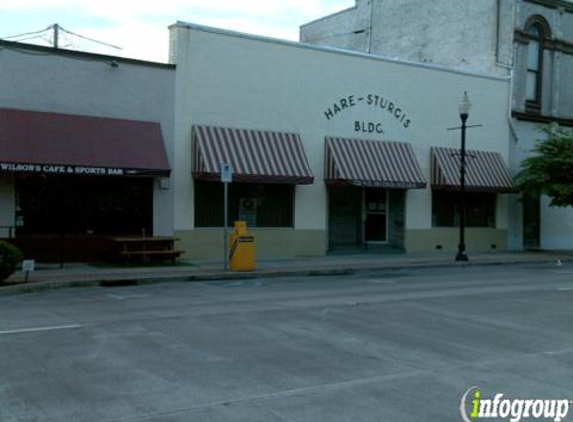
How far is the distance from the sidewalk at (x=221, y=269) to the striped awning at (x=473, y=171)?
2651mm

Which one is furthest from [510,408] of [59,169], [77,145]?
[77,145]

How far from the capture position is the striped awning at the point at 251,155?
2100cm

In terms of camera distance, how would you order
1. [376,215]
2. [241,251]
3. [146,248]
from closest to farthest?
1. [241,251]
2. [146,248]
3. [376,215]

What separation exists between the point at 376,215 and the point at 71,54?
12312 millimetres


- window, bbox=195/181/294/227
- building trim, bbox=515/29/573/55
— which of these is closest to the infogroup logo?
window, bbox=195/181/294/227

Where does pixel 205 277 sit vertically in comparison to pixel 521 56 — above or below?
below

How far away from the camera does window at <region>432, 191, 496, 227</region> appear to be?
27.1 metres

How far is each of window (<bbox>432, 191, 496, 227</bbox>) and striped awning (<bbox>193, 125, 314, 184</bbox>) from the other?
6.73m

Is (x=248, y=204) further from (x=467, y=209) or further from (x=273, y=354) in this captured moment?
(x=273, y=354)

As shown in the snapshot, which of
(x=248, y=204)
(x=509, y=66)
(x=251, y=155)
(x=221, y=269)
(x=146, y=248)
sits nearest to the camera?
(x=221, y=269)

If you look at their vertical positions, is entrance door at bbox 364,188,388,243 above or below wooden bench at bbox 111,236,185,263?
above

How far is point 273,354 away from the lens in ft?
27.6

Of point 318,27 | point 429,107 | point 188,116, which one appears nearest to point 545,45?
point 429,107

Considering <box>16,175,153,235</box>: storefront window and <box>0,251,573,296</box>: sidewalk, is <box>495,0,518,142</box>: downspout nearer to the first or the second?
<box>0,251,573,296</box>: sidewalk
